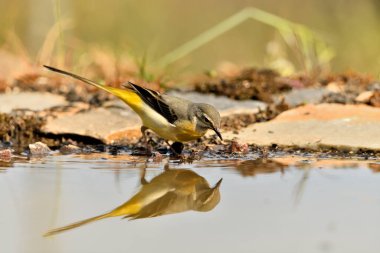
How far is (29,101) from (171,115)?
230 cm

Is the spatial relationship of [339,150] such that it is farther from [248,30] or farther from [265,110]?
[248,30]

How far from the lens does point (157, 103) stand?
6426 millimetres

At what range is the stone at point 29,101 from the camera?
7848 millimetres

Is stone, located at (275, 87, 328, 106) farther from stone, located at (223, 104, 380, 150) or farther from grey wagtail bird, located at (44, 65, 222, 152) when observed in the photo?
grey wagtail bird, located at (44, 65, 222, 152)

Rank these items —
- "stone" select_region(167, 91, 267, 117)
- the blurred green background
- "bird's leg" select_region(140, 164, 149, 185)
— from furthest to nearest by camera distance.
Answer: the blurred green background, "stone" select_region(167, 91, 267, 117), "bird's leg" select_region(140, 164, 149, 185)

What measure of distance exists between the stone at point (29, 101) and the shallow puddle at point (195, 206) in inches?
87.5

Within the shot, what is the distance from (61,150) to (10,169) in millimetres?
1279

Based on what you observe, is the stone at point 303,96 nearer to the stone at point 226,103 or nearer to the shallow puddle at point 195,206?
the stone at point 226,103

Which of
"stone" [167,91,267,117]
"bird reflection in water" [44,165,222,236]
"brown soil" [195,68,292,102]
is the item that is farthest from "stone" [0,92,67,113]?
"bird reflection in water" [44,165,222,236]

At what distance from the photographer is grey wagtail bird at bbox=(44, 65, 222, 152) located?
6.20m

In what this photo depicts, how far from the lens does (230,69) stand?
10070 millimetres

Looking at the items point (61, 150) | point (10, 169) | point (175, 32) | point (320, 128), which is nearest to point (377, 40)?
point (175, 32)

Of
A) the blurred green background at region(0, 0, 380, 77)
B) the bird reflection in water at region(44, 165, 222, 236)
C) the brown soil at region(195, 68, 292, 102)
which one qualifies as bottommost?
the bird reflection in water at region(44, 165, 222, 236)

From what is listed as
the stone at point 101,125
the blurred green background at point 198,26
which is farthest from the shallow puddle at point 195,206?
the blurred green background at point 198,26
